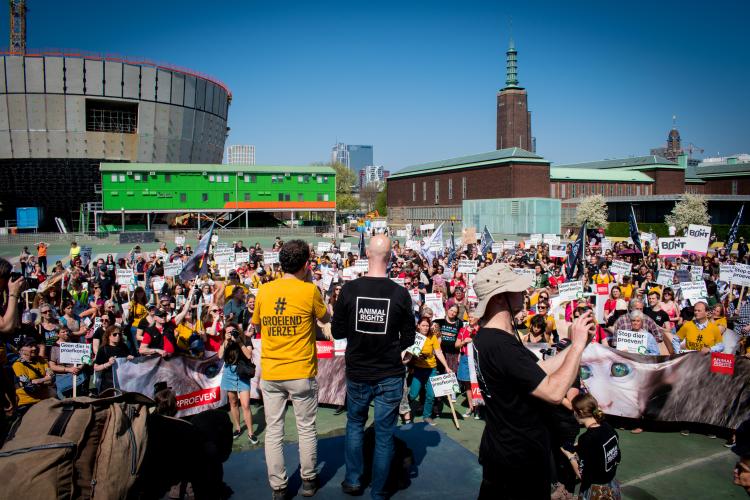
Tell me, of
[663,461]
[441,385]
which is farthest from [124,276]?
[663,461]

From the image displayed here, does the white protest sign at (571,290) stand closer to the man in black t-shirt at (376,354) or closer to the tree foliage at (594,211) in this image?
the man in black t-shirt at (376,354)

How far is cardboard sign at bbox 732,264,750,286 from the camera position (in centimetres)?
1112

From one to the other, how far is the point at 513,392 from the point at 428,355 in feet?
16.6

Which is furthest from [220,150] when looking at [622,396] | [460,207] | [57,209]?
[622,396]

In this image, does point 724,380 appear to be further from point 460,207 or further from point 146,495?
point 460,207

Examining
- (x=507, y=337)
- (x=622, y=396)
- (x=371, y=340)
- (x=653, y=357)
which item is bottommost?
(x=622, y=396)

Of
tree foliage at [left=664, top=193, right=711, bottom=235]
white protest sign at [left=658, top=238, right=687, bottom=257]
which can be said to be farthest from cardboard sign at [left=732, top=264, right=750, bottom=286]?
tree foliage at [left=664, top=193, right=711, bottom=235]

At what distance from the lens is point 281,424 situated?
434cm

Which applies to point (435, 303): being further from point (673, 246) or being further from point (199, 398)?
point (673, 246)

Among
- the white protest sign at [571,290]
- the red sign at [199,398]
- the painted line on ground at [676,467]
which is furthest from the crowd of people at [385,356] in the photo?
the painted line on ground at [676,467]

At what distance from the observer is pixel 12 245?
4316 cm

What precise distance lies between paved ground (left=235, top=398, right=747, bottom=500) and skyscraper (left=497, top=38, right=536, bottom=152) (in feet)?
328

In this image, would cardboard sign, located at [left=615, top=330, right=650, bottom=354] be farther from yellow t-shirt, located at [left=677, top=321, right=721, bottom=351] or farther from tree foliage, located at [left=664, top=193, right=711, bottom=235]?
tree foliage, located at [left=664, top=193, right=711, bottom=235]

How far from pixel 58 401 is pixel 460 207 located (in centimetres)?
8770
